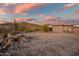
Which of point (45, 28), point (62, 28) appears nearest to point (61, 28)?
point (62, 28)

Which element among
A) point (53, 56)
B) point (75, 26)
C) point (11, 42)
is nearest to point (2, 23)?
point (11, 42)

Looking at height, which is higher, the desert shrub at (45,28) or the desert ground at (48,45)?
the desert shrub at (45,28)

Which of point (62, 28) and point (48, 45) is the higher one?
point (62, 28)

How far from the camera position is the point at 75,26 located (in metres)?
1.67

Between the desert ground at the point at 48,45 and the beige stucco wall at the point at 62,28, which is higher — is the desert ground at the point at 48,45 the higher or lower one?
the lower one

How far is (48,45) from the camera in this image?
167 centimetres

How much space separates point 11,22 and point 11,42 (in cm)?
21

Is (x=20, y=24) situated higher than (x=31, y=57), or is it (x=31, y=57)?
(x=20, y=24)

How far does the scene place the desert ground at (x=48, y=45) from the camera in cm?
166

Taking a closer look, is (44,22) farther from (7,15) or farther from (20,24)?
(7,15)

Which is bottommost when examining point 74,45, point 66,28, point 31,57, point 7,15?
point 31,57

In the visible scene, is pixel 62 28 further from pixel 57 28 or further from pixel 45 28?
pixel 45 28

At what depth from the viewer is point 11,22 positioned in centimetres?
168

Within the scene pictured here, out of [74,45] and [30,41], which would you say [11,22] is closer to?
[30,41]
